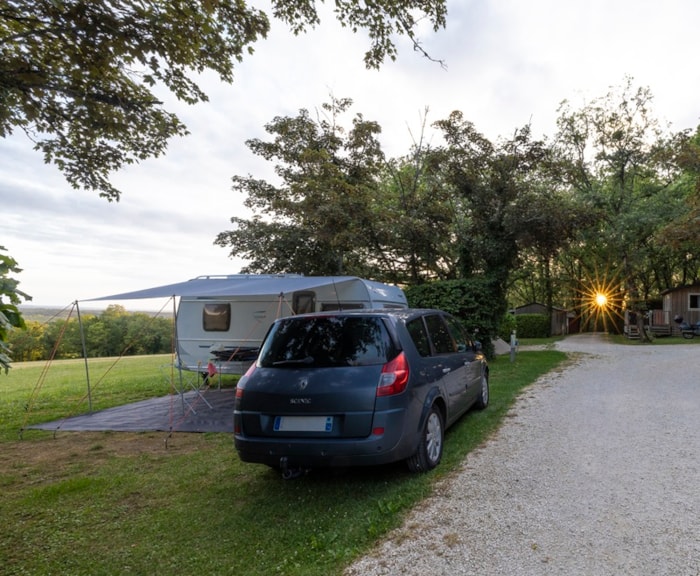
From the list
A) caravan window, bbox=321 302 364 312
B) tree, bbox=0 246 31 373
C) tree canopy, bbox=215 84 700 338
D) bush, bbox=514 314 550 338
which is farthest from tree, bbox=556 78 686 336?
tree, bbox=0 246 31 373

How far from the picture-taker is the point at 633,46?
7.61 metres

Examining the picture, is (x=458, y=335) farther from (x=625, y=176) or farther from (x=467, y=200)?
(x=625, y=176)

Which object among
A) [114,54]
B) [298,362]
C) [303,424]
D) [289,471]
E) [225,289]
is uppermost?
[114,54]

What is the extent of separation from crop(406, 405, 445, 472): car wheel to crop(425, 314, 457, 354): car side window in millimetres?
754

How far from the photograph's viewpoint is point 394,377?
141 inches

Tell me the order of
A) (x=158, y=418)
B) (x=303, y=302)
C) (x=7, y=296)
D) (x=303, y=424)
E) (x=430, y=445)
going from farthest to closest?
(x=303, y=302), (x=158, y=418), (x=430, y=445), (x=303, y=424), (x=7, y=296)

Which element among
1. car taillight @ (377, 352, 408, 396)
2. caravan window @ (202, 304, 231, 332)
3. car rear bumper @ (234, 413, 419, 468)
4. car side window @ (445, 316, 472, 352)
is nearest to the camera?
car rear bumper @ (234, 413, 419, 468)

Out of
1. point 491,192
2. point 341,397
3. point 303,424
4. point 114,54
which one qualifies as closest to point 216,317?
point 114,54

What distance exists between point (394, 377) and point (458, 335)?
260 cm

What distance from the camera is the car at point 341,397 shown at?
135 inches

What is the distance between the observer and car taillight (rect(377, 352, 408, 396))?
351 centimetres

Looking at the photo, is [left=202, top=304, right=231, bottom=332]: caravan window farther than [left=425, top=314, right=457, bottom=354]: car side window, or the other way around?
[left=202, top=304, right=231, bottom=332]: caravan window

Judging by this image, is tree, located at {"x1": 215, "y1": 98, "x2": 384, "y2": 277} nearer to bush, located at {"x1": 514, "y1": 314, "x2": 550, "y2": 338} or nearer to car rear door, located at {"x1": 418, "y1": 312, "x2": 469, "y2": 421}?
car rear door, located at {"x1": 418, "y1": 312, "x2": 469, "y2": 421}

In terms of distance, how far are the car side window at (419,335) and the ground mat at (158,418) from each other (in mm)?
3376
